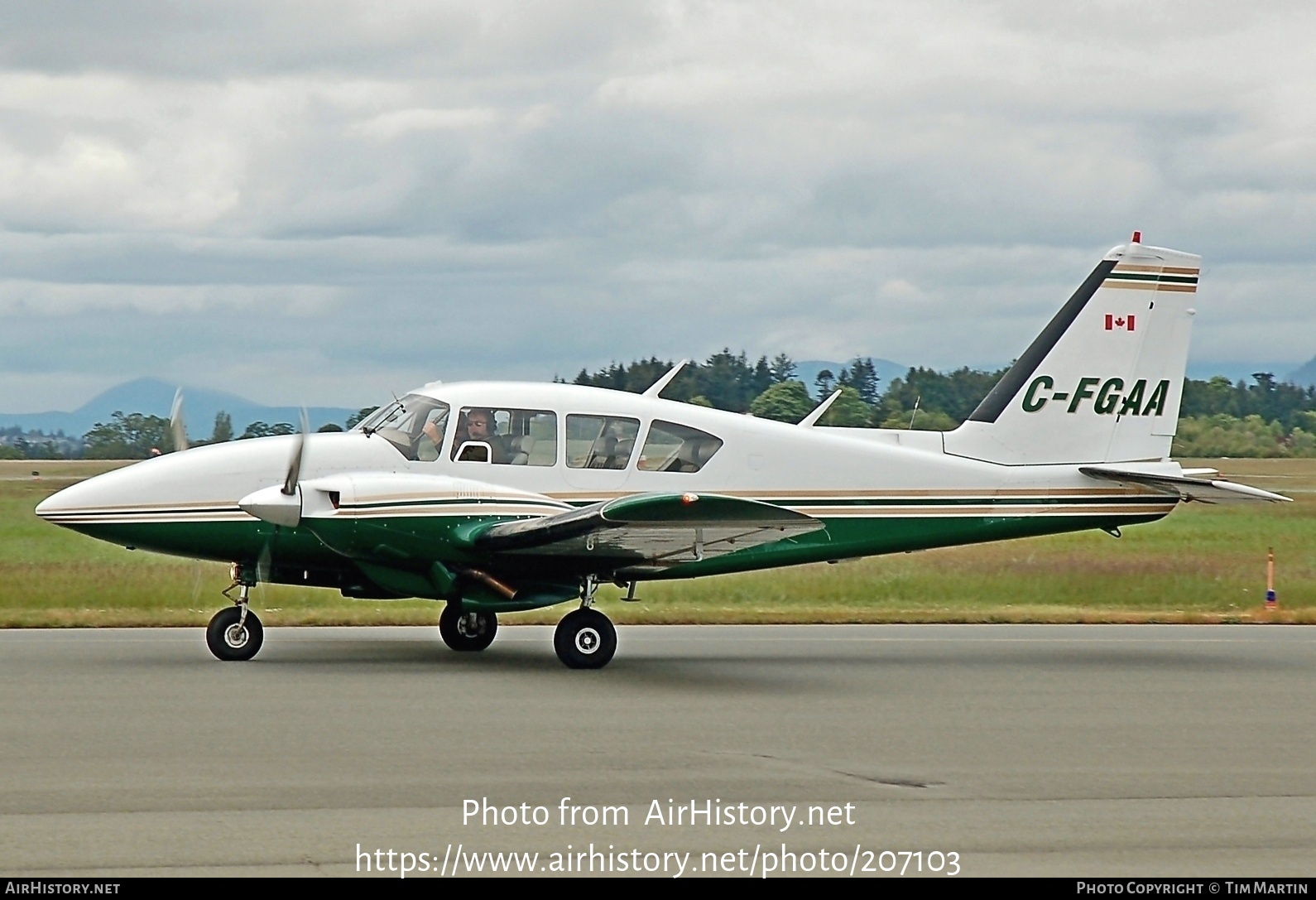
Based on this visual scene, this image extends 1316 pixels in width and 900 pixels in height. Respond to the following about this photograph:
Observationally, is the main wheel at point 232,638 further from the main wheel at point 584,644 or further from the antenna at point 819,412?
the antenna at point 819,412

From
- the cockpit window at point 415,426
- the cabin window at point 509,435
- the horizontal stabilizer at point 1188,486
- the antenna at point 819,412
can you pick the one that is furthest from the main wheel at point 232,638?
the horizontal stabilizer at point 1188,486

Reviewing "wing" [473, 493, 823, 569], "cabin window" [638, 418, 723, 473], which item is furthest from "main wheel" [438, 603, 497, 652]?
"cabin window" [638, 418, 723, 473]

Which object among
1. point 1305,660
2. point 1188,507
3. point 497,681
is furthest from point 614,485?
point 1188,507

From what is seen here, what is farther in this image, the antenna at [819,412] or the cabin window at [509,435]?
the antenna at [819,412]

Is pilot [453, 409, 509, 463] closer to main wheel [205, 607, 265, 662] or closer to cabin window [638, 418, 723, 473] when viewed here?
cabin window [638, 418, 723, 473]

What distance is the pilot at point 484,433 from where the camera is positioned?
571 inches

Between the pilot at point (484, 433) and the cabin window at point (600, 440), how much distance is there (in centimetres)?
63

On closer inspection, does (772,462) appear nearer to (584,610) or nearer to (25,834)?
(584,610)

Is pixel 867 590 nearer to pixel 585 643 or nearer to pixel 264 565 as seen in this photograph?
pixel 585 643

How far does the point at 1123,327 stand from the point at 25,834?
12.5 meters

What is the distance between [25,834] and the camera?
7.09 meters

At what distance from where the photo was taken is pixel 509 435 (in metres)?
14.7

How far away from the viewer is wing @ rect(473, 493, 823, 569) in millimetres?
12516

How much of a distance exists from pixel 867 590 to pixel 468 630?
10418 mm
